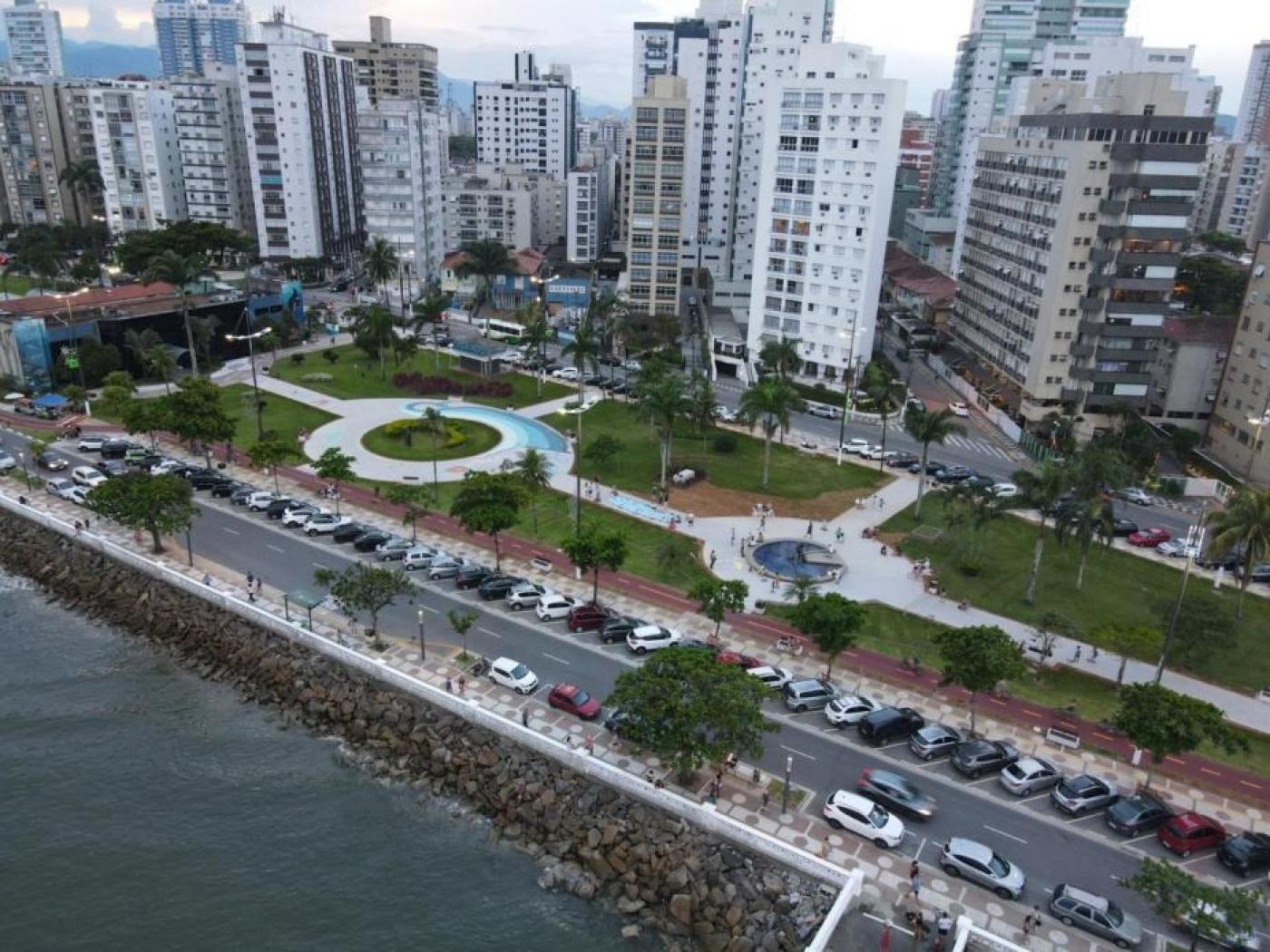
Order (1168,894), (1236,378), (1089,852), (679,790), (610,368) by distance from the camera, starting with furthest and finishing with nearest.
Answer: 1. (610,368)
2. (1236,378)
3. (679,790)
4. (1089,852)
5. (1168,894)

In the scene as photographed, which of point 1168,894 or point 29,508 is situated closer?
point 1168,894

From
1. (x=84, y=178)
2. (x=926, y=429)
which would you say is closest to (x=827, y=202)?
(x=926, y=429)

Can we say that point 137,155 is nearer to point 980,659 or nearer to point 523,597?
point 523,597

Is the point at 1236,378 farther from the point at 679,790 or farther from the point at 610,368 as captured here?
the point at 679,790

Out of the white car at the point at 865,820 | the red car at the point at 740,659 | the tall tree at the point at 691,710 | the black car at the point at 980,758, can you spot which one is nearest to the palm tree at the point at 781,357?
the red car at the point at 740,659

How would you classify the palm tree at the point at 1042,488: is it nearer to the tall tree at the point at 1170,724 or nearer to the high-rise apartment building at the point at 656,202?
the tall tree at the point at 1170,724

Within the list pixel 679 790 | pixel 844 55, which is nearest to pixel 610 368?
pixel 844 55

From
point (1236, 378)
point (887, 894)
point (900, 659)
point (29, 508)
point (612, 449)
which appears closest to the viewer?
point (887, 894)

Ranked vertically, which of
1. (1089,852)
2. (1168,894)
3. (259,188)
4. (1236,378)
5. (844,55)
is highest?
(844,55)
